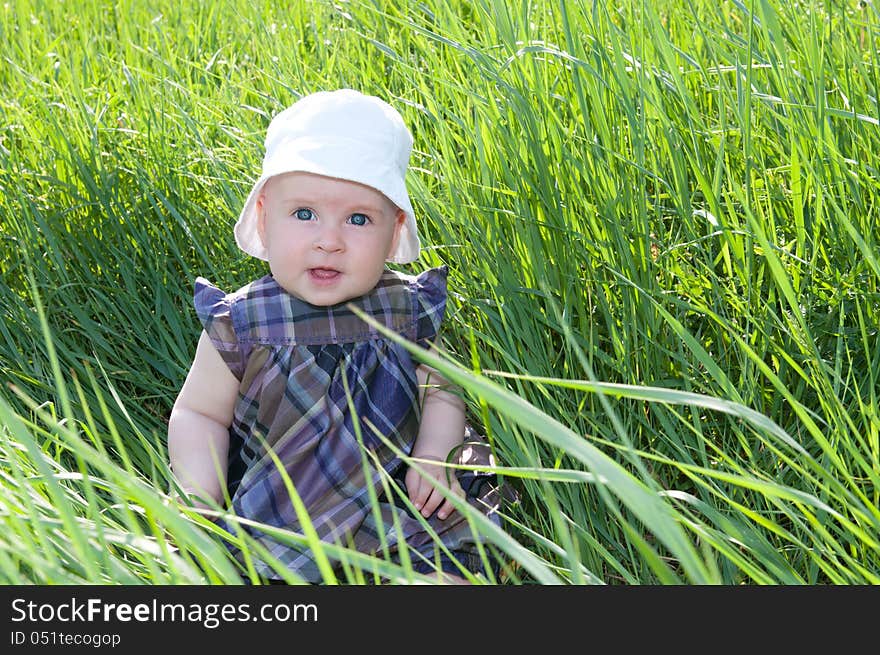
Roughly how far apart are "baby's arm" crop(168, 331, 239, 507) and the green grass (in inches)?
1.7

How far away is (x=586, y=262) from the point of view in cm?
185

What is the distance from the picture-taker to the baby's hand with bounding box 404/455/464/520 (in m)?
1.69

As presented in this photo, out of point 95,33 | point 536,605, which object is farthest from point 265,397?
point 95,33

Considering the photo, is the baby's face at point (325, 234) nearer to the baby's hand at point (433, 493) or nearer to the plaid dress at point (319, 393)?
the plaid dress at point (319, 393)

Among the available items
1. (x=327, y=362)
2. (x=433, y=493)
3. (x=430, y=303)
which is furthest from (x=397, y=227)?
(x=433, y=493)

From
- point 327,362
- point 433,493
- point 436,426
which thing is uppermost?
point 327,362

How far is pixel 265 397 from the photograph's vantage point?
1766 millimetres

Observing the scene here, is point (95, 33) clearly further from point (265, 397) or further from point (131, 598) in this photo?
point (131, 598)

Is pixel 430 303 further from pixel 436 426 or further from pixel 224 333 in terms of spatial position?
pixel 224 333

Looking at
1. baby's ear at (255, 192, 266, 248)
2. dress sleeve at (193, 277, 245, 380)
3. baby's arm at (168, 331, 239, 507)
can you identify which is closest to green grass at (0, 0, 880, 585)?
baby's arm at (168, 331, 239, 507)

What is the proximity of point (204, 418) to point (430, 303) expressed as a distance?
17.0 inches

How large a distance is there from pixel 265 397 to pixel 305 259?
0.25 metres

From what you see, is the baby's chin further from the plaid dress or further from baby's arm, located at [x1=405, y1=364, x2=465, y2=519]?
baby's arm, located at [x1=405, y1=364, x2=465, y2=519]

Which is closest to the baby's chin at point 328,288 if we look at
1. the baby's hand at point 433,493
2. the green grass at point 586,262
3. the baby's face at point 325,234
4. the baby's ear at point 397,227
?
the baby's face at point 325,234
